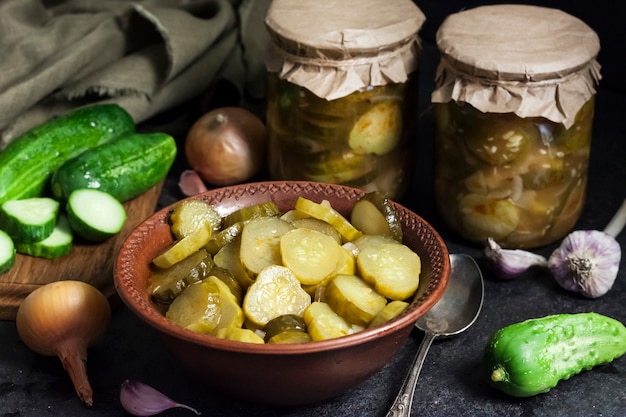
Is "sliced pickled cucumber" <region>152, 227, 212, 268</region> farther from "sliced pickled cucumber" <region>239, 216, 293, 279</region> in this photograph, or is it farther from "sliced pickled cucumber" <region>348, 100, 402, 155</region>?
"sliced pickled cucumber" <region>348, 100, 402, 155</region>

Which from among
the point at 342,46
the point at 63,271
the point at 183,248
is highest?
the point at 342,46

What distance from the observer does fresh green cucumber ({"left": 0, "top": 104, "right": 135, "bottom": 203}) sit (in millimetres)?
1755

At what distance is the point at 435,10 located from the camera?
218 cm

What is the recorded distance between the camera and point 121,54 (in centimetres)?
212

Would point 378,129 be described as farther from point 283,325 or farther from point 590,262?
point 283,325

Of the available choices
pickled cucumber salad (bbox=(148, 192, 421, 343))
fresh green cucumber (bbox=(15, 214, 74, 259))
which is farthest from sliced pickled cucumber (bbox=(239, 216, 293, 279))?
fresh green cucumber (bbox=(15, 214, 74, 259))

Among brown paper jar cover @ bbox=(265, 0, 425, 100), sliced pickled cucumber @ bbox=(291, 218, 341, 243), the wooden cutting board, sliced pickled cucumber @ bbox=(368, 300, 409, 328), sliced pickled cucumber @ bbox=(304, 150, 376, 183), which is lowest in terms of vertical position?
the wooden cutting board

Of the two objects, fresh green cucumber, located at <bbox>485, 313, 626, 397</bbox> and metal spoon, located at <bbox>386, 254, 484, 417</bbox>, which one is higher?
fresh green cucumber, located at <bbox>485, 313, 626, 397</bbox>

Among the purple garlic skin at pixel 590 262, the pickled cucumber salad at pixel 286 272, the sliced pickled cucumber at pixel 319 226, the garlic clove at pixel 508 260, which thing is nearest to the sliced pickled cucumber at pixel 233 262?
the pickled cucumber salad at pixel 286 272

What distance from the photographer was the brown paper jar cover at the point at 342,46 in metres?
1.56

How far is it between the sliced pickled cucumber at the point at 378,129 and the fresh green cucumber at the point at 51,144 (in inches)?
22.6

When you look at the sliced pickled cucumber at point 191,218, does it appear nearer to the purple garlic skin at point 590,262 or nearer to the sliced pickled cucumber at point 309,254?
the sliced pickled cucumber at point 309,254

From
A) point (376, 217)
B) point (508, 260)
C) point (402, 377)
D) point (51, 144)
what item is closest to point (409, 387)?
point (402, 377)

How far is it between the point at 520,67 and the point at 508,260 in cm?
35
